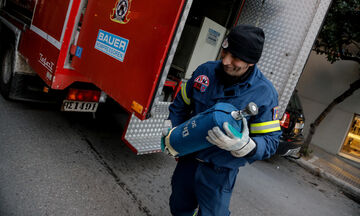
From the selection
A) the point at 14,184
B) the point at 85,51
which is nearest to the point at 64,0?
the point at 85,51

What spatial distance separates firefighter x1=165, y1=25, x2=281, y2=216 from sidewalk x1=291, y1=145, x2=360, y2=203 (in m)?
4.74

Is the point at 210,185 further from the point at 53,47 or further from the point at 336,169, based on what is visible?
the point at 336,169

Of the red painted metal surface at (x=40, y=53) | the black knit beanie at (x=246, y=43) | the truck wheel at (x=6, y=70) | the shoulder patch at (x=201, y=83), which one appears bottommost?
the truck wheel at (x=6, y=70)

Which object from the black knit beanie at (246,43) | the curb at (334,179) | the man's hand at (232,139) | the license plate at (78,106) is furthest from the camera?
the curb at (334,179)

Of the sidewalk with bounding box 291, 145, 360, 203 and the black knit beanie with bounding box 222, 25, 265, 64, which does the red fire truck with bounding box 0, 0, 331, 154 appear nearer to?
the black knit beanie with bounding box 222, 25, 265, 64

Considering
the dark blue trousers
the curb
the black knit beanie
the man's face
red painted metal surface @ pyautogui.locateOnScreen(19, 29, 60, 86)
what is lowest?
the curb

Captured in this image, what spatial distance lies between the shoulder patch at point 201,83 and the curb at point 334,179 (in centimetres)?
499

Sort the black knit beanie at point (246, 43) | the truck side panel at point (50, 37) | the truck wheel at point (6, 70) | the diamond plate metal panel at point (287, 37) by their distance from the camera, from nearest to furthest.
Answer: the black knit beanie at point (246, 43), the diamond plate metal panel at point (287, 37), the truck side panel at point (50, 37), the truck wheel at point (6, 70)

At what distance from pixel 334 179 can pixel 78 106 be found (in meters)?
5.42

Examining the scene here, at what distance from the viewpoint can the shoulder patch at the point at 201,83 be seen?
6.39ft

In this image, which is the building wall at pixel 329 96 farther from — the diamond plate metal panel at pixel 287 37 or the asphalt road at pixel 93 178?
the diamond plate metal panel at pixel 287 37

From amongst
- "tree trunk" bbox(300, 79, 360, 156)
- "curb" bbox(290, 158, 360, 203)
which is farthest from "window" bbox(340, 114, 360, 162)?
"curb" bbox(290, 158, 360, 203)

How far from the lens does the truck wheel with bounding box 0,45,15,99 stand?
413 centimetres

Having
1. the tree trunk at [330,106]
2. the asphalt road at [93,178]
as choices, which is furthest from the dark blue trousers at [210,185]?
the tree trunk at [330,106]
